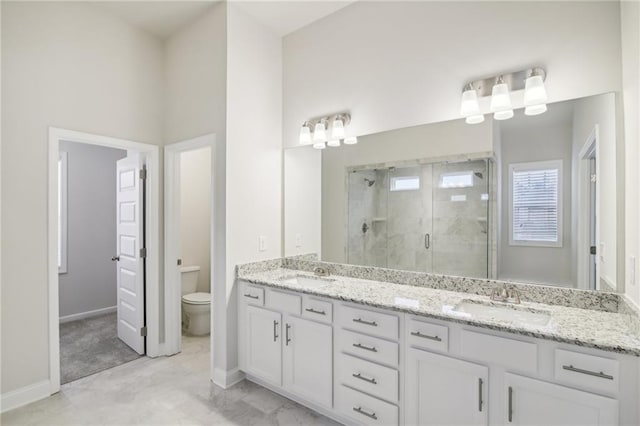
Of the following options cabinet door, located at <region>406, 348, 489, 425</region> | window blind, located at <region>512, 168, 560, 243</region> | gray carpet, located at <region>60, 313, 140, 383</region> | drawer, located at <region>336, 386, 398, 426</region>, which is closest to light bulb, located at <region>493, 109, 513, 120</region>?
window blind, located at <region>512, 168, 560, 243</region>

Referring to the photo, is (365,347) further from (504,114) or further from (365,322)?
(504,114)

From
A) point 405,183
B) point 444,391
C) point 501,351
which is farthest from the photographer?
point 405,183

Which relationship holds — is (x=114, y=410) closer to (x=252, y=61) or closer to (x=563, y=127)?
(x=252, y=61)

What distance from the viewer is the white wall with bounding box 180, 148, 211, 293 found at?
4.43m

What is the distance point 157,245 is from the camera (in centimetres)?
324

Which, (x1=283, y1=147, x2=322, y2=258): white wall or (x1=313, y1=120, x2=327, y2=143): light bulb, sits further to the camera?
(x1=283, y1=147, x2=322, y2=258): white wall

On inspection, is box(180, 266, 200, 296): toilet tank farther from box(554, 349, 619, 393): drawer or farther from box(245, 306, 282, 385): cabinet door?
box(554, 349, 619, 393): drawer

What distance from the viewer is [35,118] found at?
249 cm

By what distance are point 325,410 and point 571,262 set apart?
1.82m

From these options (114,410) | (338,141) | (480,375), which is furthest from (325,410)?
(338,141)

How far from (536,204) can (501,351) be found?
3.18 ft

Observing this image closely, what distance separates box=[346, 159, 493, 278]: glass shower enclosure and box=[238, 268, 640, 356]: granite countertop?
207mm

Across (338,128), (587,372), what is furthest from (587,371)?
(338,128)

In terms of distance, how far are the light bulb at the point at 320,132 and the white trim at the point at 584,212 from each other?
5.82ft
